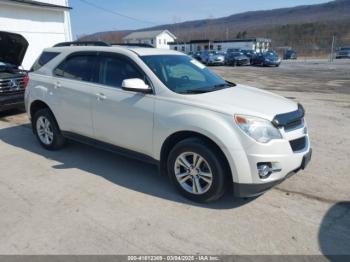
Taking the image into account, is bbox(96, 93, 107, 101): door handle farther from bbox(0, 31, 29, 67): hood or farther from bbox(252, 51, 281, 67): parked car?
bbox(252, 51, 281, 67): parked car

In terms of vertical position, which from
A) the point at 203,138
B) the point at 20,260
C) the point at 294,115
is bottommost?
the point at 20,260

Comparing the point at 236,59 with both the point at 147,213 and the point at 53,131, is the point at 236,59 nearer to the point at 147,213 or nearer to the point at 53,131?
the point at 53,131

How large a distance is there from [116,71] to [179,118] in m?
1.36

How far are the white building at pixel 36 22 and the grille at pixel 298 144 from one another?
13.1m

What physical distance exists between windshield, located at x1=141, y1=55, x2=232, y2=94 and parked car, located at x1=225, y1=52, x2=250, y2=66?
3051cm

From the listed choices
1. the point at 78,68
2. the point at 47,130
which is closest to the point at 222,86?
the point at 78,68

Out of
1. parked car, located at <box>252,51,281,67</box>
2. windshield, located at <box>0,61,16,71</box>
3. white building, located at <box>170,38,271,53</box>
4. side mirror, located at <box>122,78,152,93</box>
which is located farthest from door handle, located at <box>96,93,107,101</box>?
white building, located at <box>170,38,271,53</box>

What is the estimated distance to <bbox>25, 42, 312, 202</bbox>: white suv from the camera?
138 inches

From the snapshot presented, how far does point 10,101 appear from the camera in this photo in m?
8.33

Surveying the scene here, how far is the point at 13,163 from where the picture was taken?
209 inches

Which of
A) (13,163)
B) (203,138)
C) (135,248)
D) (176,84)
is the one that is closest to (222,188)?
(203,138)

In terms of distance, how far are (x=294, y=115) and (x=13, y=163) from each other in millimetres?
4281

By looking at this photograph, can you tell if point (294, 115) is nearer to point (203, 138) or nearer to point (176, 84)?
point (203, 138)

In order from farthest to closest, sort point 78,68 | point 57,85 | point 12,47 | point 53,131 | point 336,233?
point 12,47
point 53,131
point 57,85
point 78,68
point 336,233
